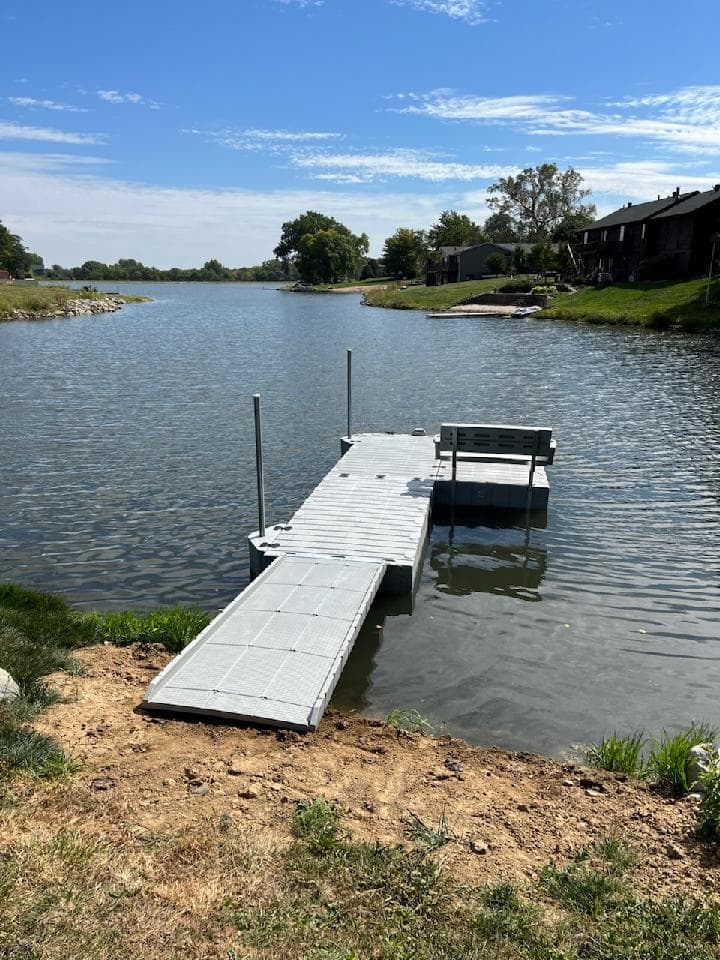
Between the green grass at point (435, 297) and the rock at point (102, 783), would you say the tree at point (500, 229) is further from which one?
the rock at point (102, 783)

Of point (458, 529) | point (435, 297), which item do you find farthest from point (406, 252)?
point (458, 529)

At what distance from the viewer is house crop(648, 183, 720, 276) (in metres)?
69.8

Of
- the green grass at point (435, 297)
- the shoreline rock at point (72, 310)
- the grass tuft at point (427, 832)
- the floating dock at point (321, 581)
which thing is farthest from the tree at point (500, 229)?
the grass tuft at point (427, 832)

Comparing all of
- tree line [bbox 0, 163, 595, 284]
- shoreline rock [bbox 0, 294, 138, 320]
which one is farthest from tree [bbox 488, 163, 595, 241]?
shoreline rock [bbox 0, 294, 138, 320]

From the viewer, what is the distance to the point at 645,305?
200 ft

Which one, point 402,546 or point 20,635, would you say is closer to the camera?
point 20,635

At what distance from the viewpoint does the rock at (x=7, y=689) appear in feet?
21.2

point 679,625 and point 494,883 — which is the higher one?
point 494,883

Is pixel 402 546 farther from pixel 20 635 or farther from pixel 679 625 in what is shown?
pixel 20 635

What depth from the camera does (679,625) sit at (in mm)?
9758

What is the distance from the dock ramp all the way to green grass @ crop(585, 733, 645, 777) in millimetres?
2567

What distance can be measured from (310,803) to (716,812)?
286cm

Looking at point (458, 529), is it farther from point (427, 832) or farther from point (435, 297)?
point (435, 297)

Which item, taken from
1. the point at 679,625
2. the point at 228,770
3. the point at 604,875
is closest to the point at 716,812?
the point at 604,875
